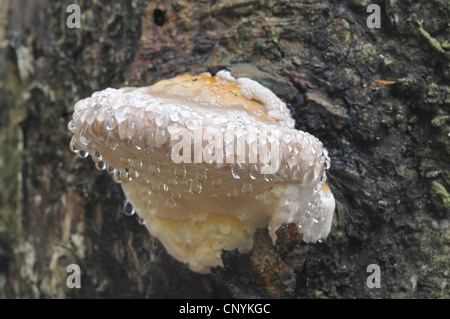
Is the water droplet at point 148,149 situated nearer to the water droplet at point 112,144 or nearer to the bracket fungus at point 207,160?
the bracket fungus at point 207,160

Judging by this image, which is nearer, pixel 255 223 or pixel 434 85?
pixel 255 223

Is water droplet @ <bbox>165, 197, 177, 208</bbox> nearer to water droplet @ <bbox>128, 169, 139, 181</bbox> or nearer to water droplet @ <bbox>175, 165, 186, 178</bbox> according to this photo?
water droplet @ <bbox>128, 169, 139, 181</bbox>

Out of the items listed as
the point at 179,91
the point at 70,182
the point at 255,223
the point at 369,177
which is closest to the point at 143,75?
the point at 179,91

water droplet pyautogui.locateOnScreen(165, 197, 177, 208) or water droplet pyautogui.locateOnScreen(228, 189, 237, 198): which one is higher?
water droplet pyautogui.locateOnScreen(228, 189, 237, 198)

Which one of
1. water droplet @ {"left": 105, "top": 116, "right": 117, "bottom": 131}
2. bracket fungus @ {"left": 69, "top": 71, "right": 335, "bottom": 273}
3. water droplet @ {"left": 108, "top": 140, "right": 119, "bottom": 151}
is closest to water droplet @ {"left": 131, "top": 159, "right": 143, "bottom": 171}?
bracket fungus @ {"left": 69, "top": 71, "right": 335, "bottom": 273}

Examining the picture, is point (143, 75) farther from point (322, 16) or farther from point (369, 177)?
point (369, 177)

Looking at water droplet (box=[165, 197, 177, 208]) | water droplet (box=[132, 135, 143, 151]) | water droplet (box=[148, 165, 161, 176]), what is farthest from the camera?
water droplet (box=[165, 197, 177, 208])

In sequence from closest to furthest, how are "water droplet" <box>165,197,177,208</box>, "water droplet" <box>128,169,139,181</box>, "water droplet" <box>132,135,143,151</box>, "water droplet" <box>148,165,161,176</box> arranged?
"water droplet" <box>132,135,143,151</box>, "water droplet" <box>148,165,161,176</box>, "water droplet" <box>128,169,139,181</box>, "water droplet" <box>165,197,177,208</box>

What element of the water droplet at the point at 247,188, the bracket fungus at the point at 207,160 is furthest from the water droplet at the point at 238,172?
the water droplet at the point at 247,188

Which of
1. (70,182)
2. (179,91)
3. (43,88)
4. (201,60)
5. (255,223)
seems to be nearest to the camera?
(179,91)
